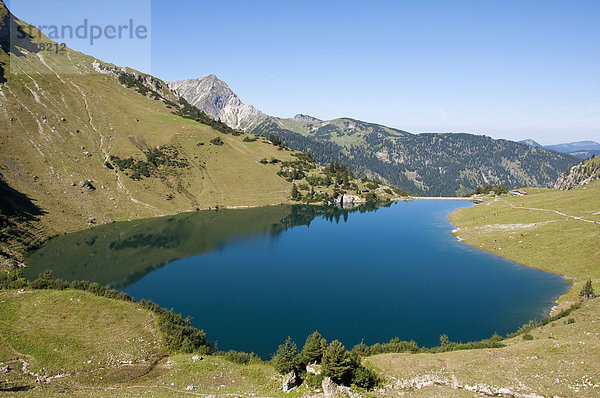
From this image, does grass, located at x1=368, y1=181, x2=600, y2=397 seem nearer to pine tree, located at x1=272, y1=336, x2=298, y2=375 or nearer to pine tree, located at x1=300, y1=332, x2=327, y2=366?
pine tree, located at x1=300, y1=332, x2=327, y2=366

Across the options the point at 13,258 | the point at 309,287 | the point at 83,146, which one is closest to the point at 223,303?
the point at 309,287

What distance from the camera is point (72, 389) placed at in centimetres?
3231

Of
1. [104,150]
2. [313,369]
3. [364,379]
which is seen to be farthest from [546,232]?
[104,150]

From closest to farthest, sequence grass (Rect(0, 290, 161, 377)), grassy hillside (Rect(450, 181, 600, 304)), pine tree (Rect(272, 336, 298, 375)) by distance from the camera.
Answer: pine tree (Rect(272, 336, 298, 375)) < grass (Rect(0, 290, 161, 377)) < grassy hillside (Rect(450, 181, 600, 304))

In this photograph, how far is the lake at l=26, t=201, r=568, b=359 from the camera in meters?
53.9

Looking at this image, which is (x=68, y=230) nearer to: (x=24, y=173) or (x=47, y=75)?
(x=24, y=173)

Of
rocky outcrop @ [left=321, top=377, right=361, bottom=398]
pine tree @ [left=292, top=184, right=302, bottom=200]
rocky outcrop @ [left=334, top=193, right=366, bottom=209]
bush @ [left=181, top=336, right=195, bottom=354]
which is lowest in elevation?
bush @ [left=181, top=336, right=195, bottom=354]

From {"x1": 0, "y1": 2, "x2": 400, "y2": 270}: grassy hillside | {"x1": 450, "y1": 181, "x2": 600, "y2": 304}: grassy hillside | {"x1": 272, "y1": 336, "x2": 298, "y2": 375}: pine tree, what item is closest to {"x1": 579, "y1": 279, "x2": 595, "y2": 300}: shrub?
{"x1": 450, "y1": 181, "x2": 600, "y2": 304}: grassy hillside

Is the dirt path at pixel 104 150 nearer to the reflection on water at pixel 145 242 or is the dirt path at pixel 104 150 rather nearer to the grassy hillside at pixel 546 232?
the reflection on water at pixel 145 242

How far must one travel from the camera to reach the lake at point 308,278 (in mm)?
53906

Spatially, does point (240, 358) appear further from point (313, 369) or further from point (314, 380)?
point (314, 380)

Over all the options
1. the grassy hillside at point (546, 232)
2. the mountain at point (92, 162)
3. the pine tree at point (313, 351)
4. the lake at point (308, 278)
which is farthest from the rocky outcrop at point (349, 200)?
the pine tree at point (313, 351)

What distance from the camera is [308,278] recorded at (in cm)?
7612

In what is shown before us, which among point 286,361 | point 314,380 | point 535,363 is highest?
point 535,363
